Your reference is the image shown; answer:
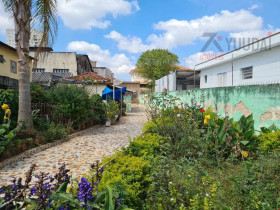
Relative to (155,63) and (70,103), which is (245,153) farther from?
(155,63)

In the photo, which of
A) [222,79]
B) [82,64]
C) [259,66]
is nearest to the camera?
[259,66]

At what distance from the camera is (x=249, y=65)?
9984 mm

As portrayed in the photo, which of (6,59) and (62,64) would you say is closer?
(6,59)

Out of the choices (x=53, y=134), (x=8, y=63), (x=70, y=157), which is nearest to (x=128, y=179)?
(x=70, y=157)

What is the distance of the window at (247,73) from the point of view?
10.1 meters

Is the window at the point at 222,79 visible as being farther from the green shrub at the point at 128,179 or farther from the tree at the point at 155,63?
the tree at the point at 155,63

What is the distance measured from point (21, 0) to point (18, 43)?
50.5 inches

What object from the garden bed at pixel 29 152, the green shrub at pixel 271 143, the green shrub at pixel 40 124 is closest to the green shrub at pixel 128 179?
the green shrub at pixel 271 143

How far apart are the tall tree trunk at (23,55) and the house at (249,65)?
927 cm

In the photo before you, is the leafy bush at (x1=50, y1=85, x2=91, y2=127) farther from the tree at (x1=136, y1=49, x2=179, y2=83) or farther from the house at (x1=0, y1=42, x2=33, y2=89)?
the tree at (x1=136, y1=49, x2=179, y2=83)

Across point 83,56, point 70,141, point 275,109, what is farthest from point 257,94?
point 83,56

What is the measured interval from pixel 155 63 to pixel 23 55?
30.0m

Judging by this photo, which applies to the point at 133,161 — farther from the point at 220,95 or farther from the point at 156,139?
the point at 220,95

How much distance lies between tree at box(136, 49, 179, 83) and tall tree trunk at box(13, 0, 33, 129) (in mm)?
28300
